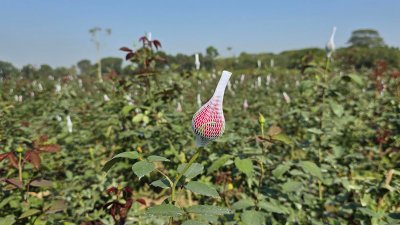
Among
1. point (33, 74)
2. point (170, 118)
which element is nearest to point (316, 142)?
point (170, 118)

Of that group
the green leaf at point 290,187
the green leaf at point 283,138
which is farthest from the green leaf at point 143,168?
the green leaf at point 290,187

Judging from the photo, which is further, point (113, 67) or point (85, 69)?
point (85, 69)

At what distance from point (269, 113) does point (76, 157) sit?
313cm

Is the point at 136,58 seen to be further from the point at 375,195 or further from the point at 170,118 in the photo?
the point at 375,195

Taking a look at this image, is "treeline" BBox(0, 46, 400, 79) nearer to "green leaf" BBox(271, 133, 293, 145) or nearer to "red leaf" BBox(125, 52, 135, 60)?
"red leaf" BBox(125, 52, 135, 60)

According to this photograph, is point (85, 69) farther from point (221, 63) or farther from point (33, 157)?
point (33, 157)

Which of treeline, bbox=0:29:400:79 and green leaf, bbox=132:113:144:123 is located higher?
treeline, bbox=0:29:400:79

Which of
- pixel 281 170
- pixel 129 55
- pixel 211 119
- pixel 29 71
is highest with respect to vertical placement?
pixel 29 71

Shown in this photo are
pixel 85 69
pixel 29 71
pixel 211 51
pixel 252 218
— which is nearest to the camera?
pixel 252 218

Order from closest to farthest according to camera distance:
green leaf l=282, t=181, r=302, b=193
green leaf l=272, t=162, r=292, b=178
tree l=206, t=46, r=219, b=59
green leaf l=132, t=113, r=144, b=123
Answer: green leaf l=272, t=162, r=292, b=178
green leaf l=282, t=181, r=302, b=193
green leaf l=132, t=113, r=144, b=123
tree l=206, t=46, r=219, b=59

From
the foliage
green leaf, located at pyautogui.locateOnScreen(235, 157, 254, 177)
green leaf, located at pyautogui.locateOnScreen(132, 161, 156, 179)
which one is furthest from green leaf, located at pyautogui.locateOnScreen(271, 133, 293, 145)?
green leaf, located at pyautogui.locateOnScreen(132, 161, 156, 179)

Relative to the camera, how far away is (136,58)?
2.96m

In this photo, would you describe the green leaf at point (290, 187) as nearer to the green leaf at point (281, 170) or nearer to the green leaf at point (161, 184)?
the green leaf at point (281, 170)

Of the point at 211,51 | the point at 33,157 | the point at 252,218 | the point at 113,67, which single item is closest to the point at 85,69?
the point at 113,67
